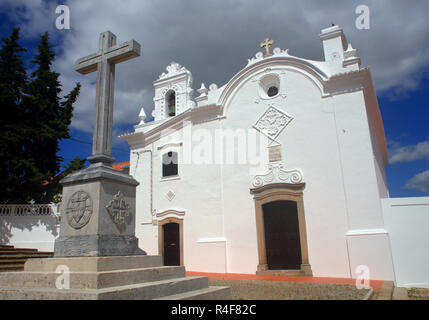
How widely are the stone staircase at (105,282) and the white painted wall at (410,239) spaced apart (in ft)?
20.4

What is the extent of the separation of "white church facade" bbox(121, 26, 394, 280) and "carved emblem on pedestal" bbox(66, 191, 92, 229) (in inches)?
276

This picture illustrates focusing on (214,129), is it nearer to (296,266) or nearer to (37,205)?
(296,266)

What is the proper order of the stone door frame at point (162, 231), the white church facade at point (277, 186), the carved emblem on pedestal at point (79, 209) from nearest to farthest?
the carved emblem on pedestal at point (79, 209) → the white church facade at point (277, 186) → the stone door frame at point (162, 231)

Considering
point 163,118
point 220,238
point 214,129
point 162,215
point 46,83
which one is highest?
point 46,83

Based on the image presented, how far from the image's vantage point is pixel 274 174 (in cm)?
1043

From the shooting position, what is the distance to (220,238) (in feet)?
35.7

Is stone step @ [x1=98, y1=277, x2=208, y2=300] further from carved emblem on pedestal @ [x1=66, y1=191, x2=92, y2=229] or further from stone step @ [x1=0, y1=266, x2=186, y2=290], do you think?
carved emblem on pedestal @ [x1=66, y1=191, x2=92, y2=229]

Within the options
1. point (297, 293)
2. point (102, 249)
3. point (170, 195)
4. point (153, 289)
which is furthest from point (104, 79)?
point (170, 195)

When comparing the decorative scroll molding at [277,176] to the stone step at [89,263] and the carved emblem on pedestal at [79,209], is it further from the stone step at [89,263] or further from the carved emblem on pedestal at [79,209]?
the carved emblem on pedestal at [79,209]

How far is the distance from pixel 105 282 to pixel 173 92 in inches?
454

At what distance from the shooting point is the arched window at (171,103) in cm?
1388

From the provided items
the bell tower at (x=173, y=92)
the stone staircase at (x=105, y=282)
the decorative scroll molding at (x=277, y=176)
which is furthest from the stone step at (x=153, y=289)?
the bell tower at (x=173, y=92)

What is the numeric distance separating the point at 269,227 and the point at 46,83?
401 inches

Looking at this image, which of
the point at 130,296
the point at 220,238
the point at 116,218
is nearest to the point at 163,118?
the point at 220,238
